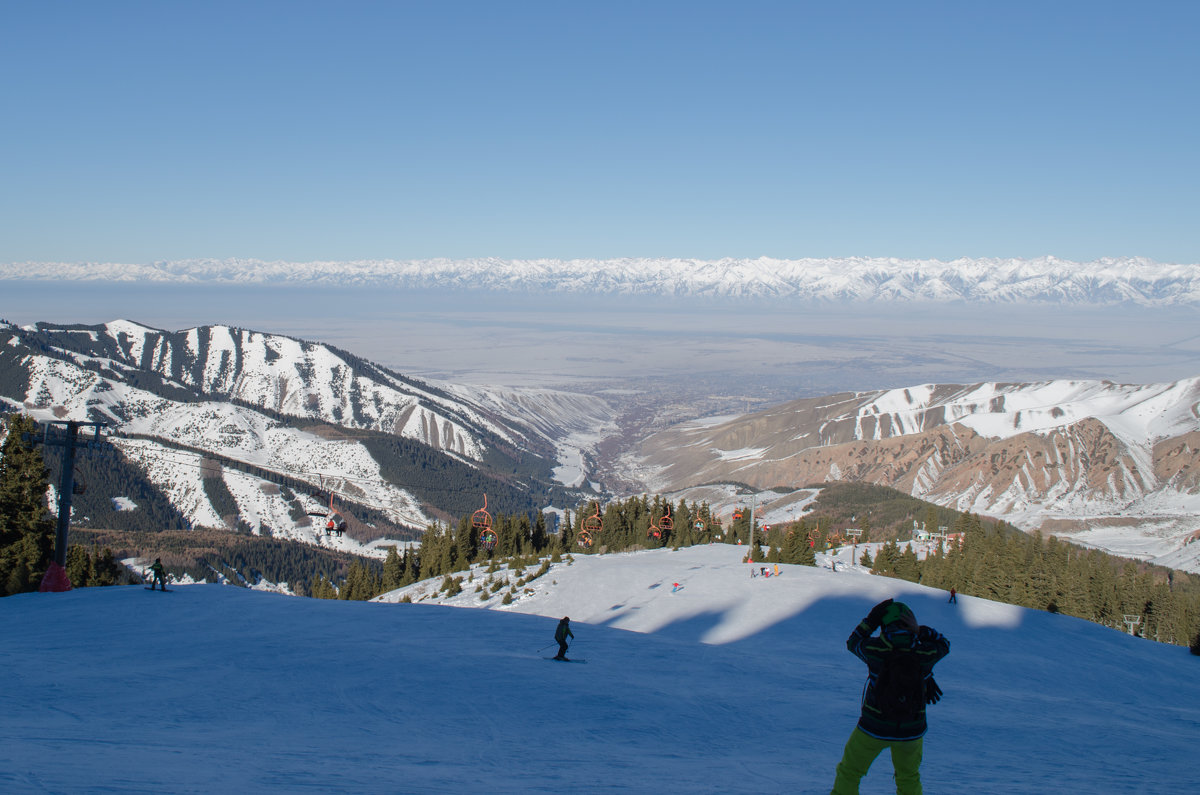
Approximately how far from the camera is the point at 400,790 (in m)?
10.9

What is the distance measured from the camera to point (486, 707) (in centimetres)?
1723

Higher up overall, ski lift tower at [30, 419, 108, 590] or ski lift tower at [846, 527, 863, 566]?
ski lift tower at [30, 419, 108, 590]

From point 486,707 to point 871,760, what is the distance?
1072 centimetres

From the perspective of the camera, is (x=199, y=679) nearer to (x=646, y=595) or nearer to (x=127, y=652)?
(x=127, y=652)

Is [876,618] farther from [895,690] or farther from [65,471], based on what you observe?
[65,471]

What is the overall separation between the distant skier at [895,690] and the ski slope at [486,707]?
354 centimetres

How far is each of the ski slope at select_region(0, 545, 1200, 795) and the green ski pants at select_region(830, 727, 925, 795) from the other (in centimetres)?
324

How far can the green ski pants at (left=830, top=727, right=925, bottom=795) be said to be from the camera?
871 centimetres

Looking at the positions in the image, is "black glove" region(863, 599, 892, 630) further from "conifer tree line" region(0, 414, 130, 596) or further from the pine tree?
the pine tree

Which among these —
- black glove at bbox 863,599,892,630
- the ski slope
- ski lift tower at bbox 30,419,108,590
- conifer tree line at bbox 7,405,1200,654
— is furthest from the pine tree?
black glove at bbox 863,599,892,630

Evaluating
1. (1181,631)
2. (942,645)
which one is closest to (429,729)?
(942,645)

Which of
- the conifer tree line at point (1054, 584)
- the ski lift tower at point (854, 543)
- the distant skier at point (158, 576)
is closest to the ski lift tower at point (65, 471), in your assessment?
the distant skier at point (158, 576)

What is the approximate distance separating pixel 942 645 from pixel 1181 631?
92.8 m

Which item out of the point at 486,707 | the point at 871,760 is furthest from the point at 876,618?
the point at 486,707
